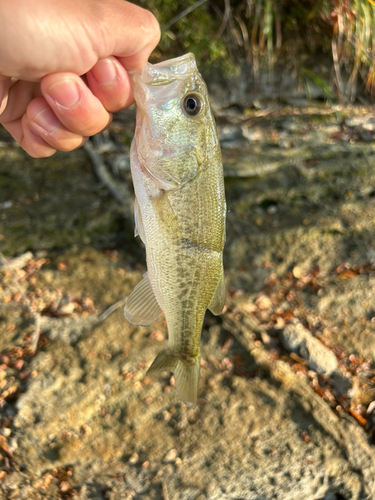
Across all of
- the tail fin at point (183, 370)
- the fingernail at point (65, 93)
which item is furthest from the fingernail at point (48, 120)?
the tail fin at point (183, 370)

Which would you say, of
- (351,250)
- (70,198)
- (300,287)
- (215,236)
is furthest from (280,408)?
(70,198)

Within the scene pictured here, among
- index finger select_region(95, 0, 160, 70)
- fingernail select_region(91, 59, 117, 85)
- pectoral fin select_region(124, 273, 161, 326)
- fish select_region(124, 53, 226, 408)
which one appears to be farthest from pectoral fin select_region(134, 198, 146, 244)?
index finger select_region(95, 0, 160, 70)

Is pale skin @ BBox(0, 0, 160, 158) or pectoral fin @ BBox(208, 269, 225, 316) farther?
pectoral fin @ BBox(208, 269, 225, 316)

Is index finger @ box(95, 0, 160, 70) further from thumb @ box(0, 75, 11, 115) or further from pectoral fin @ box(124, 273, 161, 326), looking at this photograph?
pectoral fin @ box(124, 273, 161, 326)

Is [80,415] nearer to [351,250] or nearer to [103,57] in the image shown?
[103,57]

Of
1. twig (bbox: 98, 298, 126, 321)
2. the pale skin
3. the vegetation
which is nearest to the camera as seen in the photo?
the pale skin

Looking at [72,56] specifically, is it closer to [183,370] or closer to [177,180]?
[177,180]
